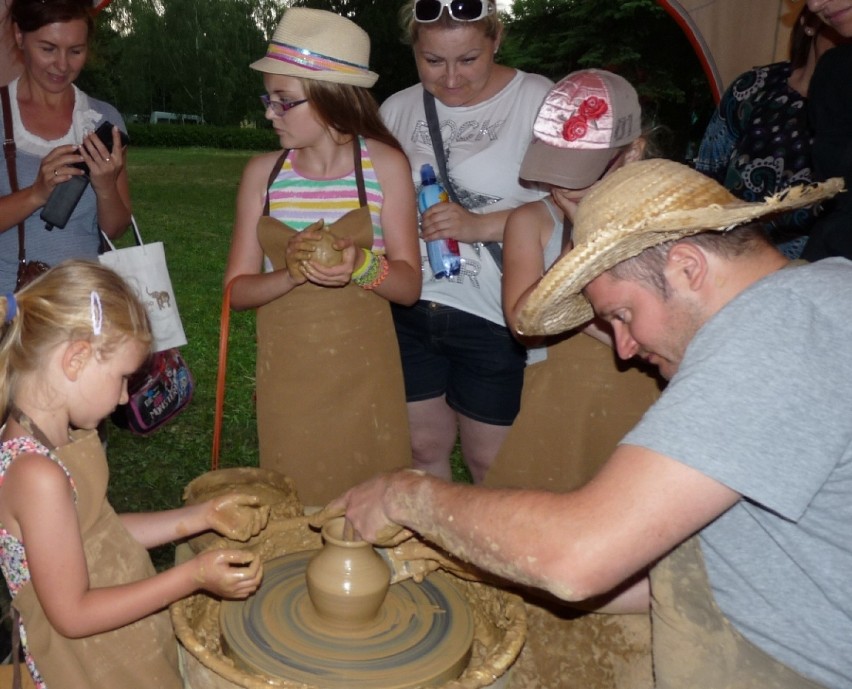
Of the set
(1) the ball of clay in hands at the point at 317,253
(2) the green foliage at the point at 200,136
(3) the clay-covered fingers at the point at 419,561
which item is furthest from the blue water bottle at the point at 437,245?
(2) the green foliage at the point at 200,136

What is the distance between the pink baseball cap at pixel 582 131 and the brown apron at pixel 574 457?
48 cm

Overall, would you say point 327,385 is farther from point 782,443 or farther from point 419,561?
point 782,443

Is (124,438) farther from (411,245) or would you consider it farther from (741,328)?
(741,328)

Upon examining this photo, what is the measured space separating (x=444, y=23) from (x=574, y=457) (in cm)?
148

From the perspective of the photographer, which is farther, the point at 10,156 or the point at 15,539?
the point at 10,156

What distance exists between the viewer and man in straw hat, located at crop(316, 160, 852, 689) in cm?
134

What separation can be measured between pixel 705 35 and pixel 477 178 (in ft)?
8.47

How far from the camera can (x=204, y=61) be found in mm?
24406

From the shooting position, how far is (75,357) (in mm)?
1886

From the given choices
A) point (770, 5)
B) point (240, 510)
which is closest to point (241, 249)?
point (240, 510)

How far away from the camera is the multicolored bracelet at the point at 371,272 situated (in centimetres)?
268

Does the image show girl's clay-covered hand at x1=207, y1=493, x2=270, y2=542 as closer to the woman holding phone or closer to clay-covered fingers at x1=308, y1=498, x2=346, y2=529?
clay-covered fingers at x1=308, y1=498, x2=346, y2=529

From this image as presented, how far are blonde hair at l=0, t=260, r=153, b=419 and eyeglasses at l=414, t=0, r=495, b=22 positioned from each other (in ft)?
4.89

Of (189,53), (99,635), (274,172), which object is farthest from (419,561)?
(189,53)
